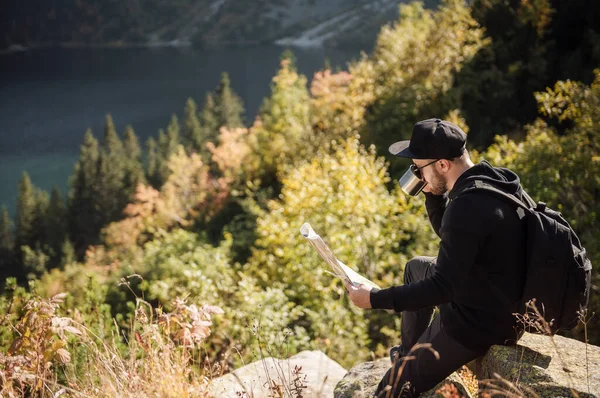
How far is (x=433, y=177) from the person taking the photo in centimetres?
311

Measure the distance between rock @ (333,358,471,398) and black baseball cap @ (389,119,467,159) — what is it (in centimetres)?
135

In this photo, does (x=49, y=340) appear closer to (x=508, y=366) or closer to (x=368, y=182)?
(x=508, y=366)

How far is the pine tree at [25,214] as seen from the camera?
51750 millimetres

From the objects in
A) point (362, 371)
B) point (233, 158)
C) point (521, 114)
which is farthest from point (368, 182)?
point (233, 158)

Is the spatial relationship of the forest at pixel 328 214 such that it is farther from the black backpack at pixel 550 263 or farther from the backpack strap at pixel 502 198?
the backpack strap at pixel 502 198

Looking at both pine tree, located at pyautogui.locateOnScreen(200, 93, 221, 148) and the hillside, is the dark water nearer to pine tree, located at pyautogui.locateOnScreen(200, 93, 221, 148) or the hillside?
the hillside

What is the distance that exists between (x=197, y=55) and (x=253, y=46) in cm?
2489

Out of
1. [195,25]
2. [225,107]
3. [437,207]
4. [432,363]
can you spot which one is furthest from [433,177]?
[195,25]

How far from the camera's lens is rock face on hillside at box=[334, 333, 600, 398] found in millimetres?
2854

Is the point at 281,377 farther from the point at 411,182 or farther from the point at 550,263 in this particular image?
the point at 550,263

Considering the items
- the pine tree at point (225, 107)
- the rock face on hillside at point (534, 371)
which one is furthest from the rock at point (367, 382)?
the pine tree at point (225, 107)

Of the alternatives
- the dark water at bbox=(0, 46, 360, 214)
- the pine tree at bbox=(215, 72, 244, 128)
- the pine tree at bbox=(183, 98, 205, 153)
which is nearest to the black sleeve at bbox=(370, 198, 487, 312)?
the pine tree at bbox=(183, 98, 205, 153)

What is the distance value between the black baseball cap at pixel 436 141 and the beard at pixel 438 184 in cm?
16

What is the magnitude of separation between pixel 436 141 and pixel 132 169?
186ft
